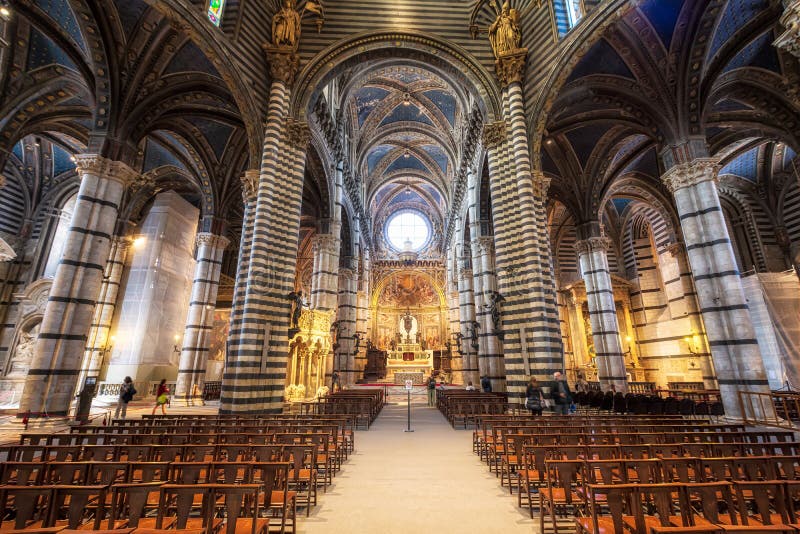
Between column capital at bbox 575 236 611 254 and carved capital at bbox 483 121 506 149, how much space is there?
968 cm

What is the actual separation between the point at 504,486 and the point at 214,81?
15.4m

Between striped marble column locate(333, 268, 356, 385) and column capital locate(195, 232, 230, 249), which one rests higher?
column capital locate(195, 232, 230, 249)

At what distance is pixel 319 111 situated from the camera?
1636 centimetres

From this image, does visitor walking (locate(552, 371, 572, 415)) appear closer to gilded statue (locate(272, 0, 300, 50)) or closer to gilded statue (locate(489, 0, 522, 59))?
gilded statue (locate(489, 0, 522, 59))

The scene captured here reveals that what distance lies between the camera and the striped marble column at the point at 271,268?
33.8 feet

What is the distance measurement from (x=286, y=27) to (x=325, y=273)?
11251 mm

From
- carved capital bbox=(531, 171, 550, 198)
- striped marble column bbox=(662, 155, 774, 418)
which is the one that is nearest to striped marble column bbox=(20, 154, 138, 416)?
carved capital bbox=(531, 171, 550, 198)

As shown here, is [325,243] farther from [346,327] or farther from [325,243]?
[346,327]

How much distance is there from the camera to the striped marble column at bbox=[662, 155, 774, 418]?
10.6 meters

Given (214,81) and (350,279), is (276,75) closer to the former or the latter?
(214,81)

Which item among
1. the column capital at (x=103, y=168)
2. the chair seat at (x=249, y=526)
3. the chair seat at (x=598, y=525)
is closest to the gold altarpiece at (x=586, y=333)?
the chair seat at (x=598, y=525)

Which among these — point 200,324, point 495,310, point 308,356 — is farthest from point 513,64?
point 200,324

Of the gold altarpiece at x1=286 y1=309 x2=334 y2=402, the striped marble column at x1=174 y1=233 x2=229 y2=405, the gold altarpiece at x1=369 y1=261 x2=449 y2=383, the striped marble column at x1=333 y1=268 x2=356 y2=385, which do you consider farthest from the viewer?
the gold altarpiece at x1=369 y1=261 x2=449 y2=383

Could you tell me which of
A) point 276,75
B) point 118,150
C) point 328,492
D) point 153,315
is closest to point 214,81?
point 276,75
